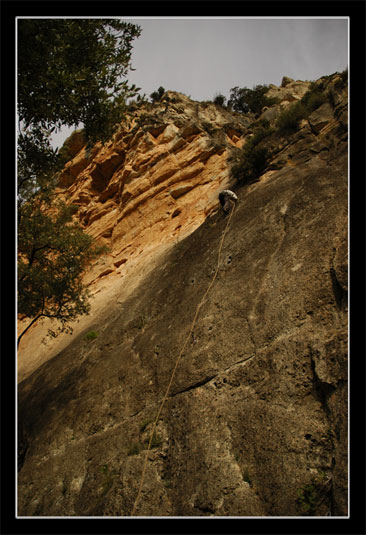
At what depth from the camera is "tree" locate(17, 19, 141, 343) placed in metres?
9.25

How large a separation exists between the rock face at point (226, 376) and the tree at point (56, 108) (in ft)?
8.68

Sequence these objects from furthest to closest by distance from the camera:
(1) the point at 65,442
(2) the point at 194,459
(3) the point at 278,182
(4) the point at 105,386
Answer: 1. (3) the point at 278,182
2. (4) the point at 105,386
3. (1) the point at 65,442
4. (2) the point at 194,459

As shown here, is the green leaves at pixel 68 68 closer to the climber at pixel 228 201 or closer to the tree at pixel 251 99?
the climber at pixel 228 201

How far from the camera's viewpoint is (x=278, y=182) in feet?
38.1

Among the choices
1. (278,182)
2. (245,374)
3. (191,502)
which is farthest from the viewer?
(278,182)

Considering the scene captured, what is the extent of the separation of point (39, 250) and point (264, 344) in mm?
9575

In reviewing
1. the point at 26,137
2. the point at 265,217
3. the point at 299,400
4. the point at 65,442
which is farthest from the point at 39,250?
the point at 299,400

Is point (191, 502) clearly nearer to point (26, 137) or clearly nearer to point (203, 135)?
point (26, 137)

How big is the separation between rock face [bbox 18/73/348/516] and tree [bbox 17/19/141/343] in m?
2.65

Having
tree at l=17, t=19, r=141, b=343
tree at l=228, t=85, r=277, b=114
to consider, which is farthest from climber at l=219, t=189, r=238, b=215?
tree at l=228, t=85, r=277, b=114

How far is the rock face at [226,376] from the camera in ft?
18.6

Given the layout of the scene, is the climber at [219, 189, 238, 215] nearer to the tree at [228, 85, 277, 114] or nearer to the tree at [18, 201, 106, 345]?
the tree at [18, 201, 106, 345]

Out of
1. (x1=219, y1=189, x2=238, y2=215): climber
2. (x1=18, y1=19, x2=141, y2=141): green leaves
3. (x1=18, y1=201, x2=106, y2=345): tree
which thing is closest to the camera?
(x1=18, y1=19, x2=141, y2=141): green leaves

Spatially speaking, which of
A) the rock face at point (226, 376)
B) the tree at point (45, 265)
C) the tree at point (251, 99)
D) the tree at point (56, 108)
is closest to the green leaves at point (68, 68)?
the tree at point (56, 108)
